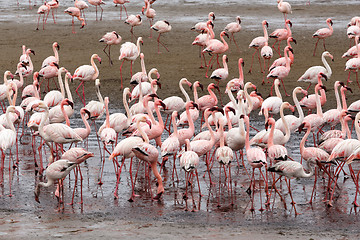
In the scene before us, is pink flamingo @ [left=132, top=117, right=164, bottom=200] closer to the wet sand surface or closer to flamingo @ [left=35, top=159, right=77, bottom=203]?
the wet sand surface

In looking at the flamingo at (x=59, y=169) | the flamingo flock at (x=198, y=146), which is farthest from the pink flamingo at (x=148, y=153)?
the flamingo at (x=59, y=169)

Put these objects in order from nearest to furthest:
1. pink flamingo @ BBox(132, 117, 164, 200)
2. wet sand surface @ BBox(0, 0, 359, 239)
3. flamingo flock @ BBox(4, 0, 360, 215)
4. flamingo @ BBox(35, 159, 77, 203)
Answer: wet sand surface @ BBox(0, 0, 359, 239)
flamingo @ BBox(35, 159, 77, 203)
flamingo flock @ BBox(4, 0, 360, 215)
pink flamingo @ BBox(132, 117, 164, 200)

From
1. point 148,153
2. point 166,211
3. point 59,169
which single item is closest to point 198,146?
point 148,153

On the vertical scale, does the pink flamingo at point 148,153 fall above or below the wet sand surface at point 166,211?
above

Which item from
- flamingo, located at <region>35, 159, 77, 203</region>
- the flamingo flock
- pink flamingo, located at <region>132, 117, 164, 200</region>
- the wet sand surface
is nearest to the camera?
the wet sand surface

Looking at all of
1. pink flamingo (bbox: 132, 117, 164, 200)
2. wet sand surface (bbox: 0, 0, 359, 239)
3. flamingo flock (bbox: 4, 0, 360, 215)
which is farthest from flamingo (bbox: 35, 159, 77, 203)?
pink flamingo (bbox: 132, 117, 164, 200)

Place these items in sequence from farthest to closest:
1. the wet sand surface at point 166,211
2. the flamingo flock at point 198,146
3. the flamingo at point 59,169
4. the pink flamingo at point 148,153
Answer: the pink flamingo at point 148,153, the flamingo flock at point 198,146, the flamingo at point 59,169, the wet sand surface at point 166,211

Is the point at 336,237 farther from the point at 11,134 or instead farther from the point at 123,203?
the point at 11,134

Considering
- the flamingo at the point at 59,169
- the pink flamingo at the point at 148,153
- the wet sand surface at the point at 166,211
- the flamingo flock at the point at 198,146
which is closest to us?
the wet sand surface at the point at 166,211

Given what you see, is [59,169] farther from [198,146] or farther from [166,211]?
[198,146]

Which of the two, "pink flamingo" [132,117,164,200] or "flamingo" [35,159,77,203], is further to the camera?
"pink flamingo" [132,117,164,200]

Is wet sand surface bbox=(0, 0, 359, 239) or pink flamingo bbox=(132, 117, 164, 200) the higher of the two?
pink flamingo bbox=(132, 117, 164, 200)

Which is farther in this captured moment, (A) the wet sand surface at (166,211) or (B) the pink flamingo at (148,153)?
(B) the pink flamingo at (148,153)

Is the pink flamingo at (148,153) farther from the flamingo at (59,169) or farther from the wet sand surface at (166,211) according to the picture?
the flamingo at (59,169)
